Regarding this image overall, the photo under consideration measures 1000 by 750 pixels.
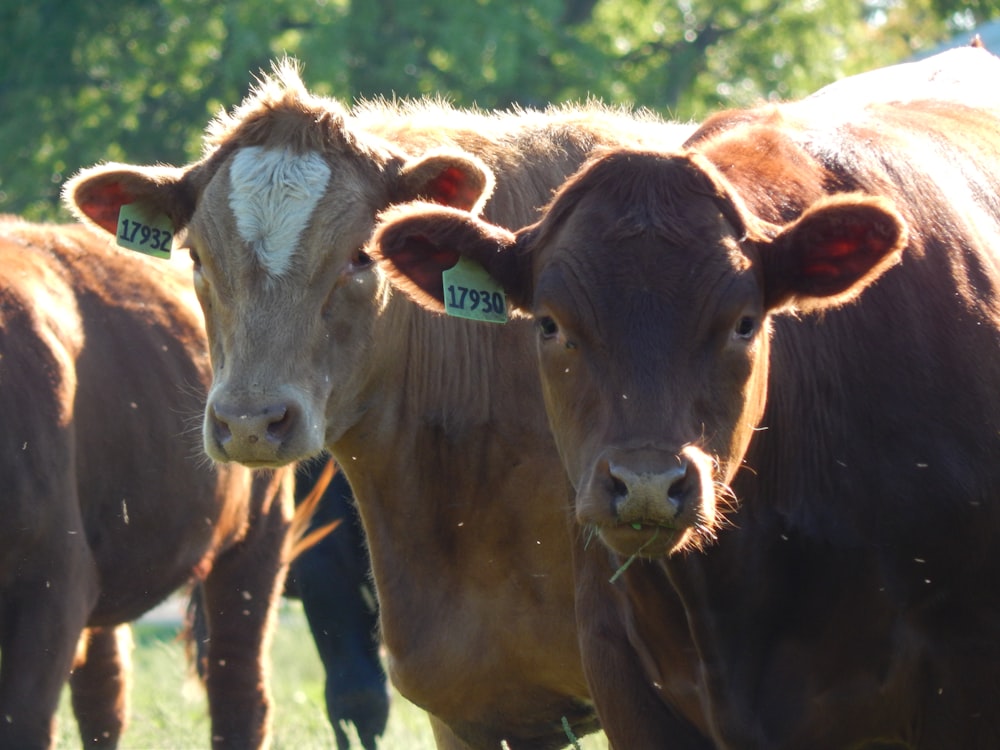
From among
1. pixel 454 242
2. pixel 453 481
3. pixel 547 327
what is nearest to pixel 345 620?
pixel 453 481

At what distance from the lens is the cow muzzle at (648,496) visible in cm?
332

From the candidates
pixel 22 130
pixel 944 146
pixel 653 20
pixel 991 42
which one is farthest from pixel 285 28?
pixel 944 146

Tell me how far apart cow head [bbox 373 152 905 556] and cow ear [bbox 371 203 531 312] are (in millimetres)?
105

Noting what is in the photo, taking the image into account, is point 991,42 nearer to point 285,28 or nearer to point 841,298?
point 285,28

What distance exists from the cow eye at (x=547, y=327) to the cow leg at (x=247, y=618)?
13.4 feet

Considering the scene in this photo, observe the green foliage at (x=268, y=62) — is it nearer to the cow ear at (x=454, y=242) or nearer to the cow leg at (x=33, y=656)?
the cow leg at (x=33, y=656)

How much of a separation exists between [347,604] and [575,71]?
13.6 metres

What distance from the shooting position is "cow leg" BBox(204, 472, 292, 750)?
7559 millimetres

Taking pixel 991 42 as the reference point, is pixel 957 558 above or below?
above

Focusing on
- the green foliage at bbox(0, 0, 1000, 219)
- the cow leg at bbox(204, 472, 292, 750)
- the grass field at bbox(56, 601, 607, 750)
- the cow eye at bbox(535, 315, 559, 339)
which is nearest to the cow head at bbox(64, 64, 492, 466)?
the cow eye at bbox(535, 315, 559, 339)

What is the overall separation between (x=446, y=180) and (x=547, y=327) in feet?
4.68

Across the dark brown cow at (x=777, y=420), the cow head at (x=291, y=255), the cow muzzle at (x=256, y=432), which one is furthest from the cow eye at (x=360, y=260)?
the dark brown cow at (x=777, y=420)

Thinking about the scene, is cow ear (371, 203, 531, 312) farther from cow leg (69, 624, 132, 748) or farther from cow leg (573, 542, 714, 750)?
cow leg (69, 624, 132, 748)

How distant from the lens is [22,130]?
18078mm
